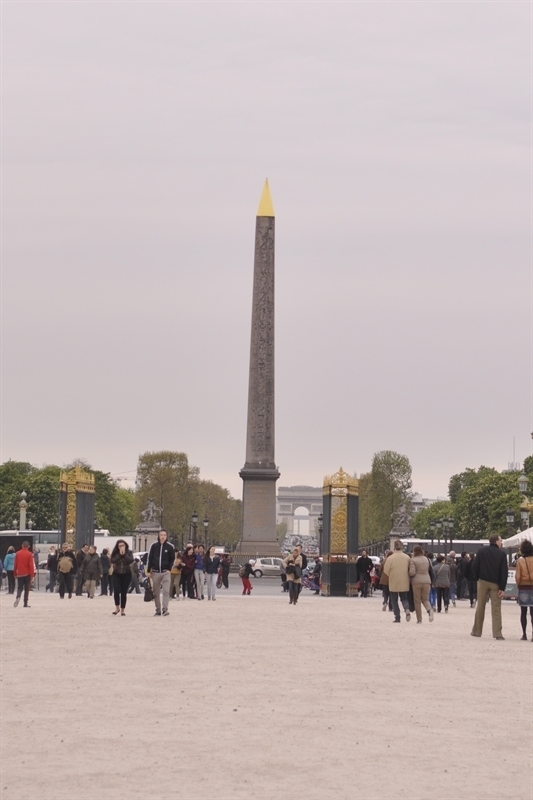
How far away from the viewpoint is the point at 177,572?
111ft

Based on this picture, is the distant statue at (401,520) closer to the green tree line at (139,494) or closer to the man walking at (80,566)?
the green tree line at (139,494)

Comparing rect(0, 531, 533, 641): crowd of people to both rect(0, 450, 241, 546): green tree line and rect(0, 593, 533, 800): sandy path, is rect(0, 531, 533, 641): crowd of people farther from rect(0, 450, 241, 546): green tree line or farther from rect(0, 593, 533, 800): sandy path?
rect(0, 450, 241, 546): green tree line

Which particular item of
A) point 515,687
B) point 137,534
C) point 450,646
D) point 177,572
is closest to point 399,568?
point 450,646

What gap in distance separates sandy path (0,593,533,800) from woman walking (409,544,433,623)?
422 cm

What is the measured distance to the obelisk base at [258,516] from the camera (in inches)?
2432

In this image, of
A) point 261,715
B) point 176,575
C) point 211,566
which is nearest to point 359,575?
point 176,575

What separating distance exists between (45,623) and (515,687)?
33.4 ft

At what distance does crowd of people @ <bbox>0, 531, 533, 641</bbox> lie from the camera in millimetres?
21406

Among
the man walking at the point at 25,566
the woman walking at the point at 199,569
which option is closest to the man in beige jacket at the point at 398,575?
the man walking at the point at 25,566

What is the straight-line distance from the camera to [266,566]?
61.9 m

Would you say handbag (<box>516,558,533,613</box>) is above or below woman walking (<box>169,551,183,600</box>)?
below

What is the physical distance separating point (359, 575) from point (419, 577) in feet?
46.8

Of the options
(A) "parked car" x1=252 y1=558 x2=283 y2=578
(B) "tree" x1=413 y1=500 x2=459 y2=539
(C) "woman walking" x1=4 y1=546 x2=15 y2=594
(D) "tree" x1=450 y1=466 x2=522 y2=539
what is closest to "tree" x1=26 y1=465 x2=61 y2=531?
(D) "tree" x1=450 y1=466 x2=522 y2=539

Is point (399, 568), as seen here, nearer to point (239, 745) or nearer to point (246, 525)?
Result: point (239, 745)
